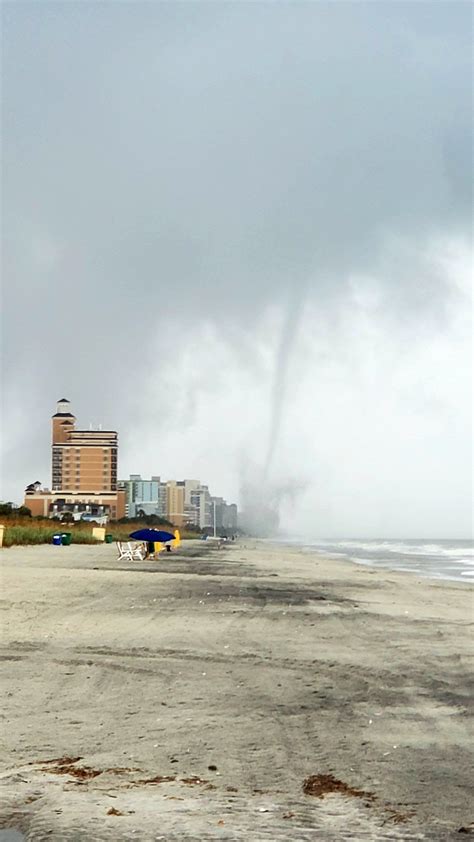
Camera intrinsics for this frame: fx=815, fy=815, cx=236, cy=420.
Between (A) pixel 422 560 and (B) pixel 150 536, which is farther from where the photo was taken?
(A) pixel 422 560

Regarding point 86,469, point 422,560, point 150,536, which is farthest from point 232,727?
point 86,469

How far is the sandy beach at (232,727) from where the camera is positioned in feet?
15.8

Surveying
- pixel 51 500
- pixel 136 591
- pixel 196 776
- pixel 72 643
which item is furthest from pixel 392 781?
pixel 51 500

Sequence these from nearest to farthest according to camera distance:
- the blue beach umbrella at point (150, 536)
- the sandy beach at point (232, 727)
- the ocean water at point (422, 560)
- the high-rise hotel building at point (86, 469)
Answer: the sandy beach at point (232, 727) < the blue beach umbrella at point (150, 536) < the ocean water at point (422, 560) < the high-rise hotel building at point (86, 469)

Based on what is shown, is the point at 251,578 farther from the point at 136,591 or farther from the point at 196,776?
the point at 196,776

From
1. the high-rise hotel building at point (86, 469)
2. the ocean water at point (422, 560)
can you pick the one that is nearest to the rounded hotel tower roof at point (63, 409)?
the high-rise hotel building at point (86, 469)

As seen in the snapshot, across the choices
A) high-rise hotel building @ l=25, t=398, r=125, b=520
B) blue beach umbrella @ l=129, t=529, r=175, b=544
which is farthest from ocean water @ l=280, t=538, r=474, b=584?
high-rise hotel building @ l=25, t=398, r=125, b=520

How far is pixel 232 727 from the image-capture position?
6.89 m

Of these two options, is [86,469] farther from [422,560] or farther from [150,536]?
[150,536]

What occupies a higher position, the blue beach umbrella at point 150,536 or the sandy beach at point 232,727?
the blue beach umbrella at point 150,536

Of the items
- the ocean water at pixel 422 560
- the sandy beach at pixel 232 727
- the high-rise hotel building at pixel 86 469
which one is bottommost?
the ocean water at pixel 422 560

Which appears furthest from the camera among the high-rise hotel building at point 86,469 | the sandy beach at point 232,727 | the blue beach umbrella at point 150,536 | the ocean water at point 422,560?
the high-rise hotel building at point 86,469

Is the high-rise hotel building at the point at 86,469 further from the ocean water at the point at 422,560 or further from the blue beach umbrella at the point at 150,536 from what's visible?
the blue beach umbrella at the point at 150,536

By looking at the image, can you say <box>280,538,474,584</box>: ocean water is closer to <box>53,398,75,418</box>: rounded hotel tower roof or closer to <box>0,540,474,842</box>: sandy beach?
<box>0,540,474,842</box>: sandy beach
